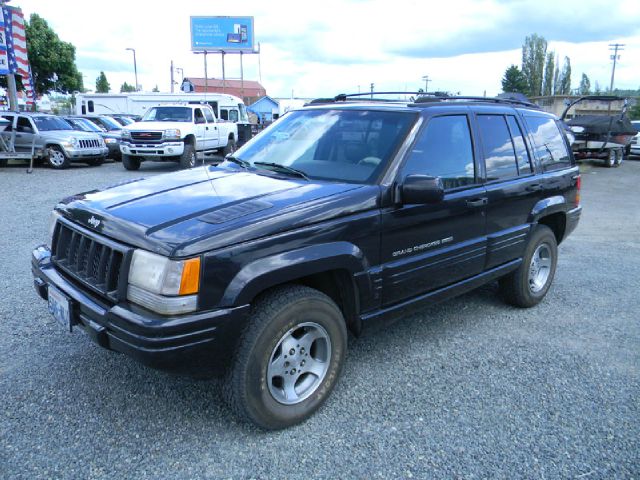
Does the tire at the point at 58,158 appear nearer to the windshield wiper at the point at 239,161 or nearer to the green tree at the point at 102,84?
the windshield wiper at the point at 239,161

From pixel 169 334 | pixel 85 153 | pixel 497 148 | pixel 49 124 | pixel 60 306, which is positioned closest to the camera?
pixel 169 334

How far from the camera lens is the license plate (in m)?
2.76

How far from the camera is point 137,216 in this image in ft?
8.82

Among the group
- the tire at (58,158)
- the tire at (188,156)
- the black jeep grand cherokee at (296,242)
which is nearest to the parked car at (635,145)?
the tire at (188,156)

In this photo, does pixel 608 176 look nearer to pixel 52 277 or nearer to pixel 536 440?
pixel 536 440

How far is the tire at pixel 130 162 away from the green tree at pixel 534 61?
6685 cm

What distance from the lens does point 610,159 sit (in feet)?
61.7

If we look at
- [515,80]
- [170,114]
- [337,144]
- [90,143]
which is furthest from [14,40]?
[515,80]

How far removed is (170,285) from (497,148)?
2.85 m

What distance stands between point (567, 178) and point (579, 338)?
1.58 meters

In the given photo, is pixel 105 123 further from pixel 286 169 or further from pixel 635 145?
pixel 635 145

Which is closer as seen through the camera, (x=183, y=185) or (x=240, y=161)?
(x=183, y=185)

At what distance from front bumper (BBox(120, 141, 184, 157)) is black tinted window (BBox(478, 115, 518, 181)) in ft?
39.0

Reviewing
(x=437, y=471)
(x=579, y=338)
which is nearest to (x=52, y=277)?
(x=437, y=471)
